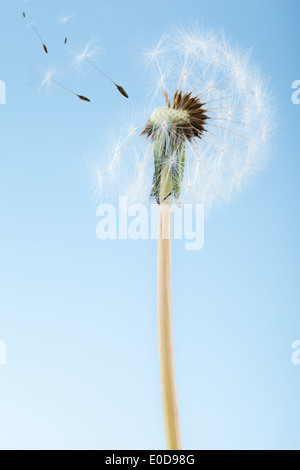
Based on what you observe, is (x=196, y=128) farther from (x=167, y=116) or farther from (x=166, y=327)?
(x=166, y=327)

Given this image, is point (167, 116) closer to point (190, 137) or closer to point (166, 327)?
point (190, 137)

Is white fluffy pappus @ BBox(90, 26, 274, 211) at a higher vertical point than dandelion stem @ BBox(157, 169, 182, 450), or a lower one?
higher

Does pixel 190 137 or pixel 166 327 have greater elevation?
pixel 190 137

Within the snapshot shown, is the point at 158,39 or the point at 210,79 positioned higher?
the point at 158,39

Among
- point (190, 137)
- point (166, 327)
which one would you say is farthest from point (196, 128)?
point (166, 327)

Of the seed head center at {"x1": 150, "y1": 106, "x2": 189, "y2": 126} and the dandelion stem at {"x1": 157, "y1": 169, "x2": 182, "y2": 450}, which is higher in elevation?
the seed head center at {"x1": 150, "y1": 106, "x2": 189, "y2": 126}
